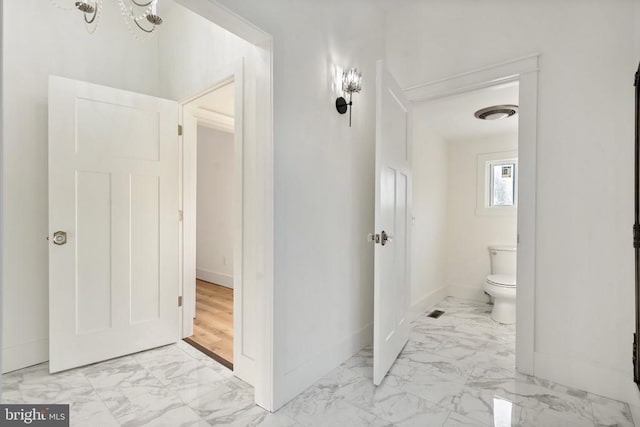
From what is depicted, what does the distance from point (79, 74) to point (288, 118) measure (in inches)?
74.4

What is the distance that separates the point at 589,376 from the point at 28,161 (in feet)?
13.0

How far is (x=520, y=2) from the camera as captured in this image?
2.25m

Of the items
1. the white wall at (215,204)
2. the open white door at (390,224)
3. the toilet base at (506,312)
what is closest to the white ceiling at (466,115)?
the open white door at (390,224)

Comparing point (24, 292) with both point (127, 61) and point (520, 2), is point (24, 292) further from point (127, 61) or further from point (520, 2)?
point (520, 2)

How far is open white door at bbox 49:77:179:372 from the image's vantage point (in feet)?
7.38

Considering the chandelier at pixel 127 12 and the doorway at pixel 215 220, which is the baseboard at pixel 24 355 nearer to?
the doorway at pixel 215 220

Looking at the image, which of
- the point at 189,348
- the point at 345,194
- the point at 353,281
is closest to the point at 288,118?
the point at 345,194

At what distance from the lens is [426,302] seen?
143 inches

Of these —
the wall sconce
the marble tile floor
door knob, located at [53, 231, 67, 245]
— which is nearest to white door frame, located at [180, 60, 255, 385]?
the marble tile floor

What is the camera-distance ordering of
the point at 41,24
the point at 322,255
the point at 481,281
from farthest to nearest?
the point at 481,281, the point at 41,24, the point at 322,255

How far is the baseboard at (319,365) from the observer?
1898 mm

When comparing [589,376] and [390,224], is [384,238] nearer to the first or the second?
[390,224]

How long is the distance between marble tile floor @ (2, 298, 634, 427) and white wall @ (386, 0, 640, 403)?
0.25m

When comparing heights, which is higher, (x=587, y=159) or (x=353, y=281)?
(x=587, y=159)
